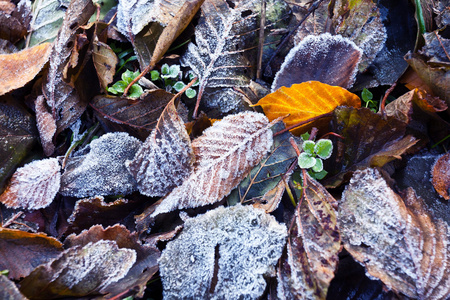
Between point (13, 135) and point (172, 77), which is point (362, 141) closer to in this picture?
point (172, 77)

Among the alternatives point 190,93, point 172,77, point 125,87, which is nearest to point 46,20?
point 125,87

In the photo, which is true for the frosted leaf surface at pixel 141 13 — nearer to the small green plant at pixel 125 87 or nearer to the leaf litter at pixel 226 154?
the leaf litter at pixel 226 154

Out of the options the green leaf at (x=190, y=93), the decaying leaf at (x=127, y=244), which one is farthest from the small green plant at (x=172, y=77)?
the decaying leaf at (x=127, y=244)

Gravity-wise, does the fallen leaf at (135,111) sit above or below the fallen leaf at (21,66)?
below

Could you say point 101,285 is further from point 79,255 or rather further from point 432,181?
point 432,181

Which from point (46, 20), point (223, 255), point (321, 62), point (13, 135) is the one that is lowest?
point (223, 255)
